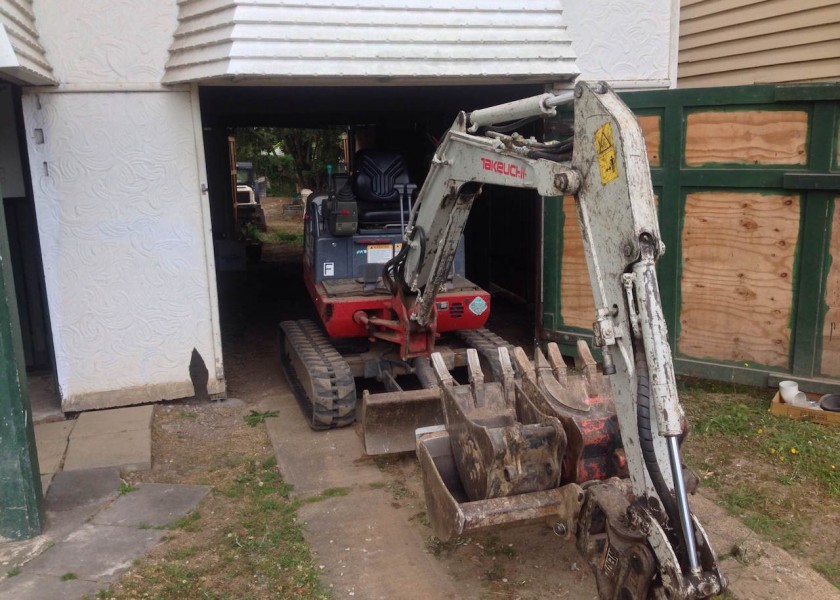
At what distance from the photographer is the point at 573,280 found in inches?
293

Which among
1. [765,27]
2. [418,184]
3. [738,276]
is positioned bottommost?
[738,276]

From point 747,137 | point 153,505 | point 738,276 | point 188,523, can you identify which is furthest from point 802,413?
point 153,505

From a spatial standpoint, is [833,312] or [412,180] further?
[412,180]

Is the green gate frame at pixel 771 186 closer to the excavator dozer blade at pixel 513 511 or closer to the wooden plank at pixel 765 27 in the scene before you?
the wooden plank at pixel 765 27

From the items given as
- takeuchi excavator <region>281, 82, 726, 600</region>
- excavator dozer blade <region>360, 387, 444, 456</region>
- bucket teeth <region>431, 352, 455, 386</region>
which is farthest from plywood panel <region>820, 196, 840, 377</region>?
bucket teeth <region>431, 352, 455, 386</region>

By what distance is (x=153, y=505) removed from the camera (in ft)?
16.8

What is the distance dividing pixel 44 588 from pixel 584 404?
3.13 metres

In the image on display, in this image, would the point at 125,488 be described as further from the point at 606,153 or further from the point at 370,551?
the point at 606,153

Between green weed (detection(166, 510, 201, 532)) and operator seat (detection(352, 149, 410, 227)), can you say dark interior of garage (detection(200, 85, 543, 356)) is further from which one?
green weed (detection(166, 510, 201, 532))

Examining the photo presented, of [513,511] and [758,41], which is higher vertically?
[758,41]

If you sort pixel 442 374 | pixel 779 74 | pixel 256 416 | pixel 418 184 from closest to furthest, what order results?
pixel 442 374 → pixel 256 416 → pixel 779 74 → pixel 418 184

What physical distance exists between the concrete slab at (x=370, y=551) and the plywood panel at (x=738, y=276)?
3457 mm

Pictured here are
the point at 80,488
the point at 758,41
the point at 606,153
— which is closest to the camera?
the point at 606,153

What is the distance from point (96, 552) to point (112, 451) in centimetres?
146
